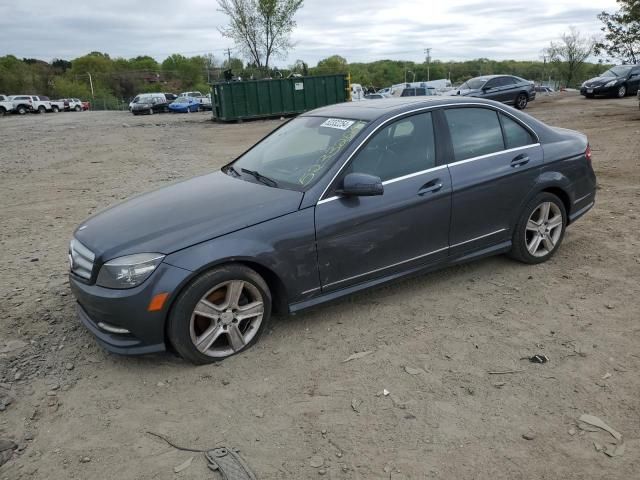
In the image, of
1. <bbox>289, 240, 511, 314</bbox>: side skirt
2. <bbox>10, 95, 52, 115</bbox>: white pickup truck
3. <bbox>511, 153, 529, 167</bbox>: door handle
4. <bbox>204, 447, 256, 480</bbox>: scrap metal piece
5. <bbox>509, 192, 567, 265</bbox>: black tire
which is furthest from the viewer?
<bbox>10, 95, 52, 115</bbox>: white pickup truck

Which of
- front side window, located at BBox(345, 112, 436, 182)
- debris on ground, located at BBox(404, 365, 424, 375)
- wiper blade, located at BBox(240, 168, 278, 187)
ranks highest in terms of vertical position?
front side window, located at BBox(345, 112, 436, 182)

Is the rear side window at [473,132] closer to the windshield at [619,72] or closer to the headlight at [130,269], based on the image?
the headlight at [130,269]

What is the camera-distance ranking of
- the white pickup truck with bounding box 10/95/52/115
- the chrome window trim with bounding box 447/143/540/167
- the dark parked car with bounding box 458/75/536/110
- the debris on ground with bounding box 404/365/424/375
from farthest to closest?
the white pickup truck with bounding box 10/95/52/115 < the dark parked car with bounding box 458/75/536/110 < the chrome window trim with bounding box 447/143/540/167 < the debris on ground with bounding box 404/365/424/375

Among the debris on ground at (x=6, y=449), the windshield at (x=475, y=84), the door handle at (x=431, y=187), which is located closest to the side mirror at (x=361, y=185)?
the door handle at (x=431, y=187)

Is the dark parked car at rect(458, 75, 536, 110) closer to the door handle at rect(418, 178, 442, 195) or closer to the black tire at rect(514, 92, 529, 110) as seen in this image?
the black tire at rect(514, 92, 529, 110)

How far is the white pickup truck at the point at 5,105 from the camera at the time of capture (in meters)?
45.8

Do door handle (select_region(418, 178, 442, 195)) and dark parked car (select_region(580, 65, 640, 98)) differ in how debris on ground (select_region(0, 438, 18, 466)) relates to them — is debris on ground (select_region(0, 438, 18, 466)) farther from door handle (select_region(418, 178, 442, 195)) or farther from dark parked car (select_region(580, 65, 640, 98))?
dark parked car (select_region(580, 65, 640, 98))

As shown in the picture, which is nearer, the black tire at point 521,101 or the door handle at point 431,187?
the door handle at point 431,187

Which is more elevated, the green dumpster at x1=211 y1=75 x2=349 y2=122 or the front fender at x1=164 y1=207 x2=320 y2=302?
the green dumpster at x1=211 y1=75 x2=349 y2=122

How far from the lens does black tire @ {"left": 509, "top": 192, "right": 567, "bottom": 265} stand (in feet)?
15.7

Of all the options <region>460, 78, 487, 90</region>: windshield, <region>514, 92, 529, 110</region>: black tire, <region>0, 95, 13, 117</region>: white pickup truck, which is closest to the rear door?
<region>460, 78, 487, 90</region>: windshield

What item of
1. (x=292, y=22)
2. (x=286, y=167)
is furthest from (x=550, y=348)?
(x=292, y=22)

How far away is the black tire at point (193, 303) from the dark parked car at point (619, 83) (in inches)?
1003

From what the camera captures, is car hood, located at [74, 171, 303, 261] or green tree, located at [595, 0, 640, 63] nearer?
car hood, located at [74, 171, 303, 261]
